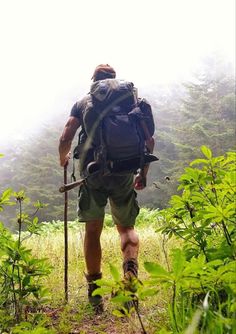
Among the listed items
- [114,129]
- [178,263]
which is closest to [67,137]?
[114,129]

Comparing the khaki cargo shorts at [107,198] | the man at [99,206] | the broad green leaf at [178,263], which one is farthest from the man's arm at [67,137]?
the broad green leaf at [178,263]

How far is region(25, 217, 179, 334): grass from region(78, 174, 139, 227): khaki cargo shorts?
0.81 ft

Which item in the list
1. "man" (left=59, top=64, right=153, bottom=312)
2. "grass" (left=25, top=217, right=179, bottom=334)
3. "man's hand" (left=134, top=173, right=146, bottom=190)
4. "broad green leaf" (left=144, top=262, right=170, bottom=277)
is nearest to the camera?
"broad green leaf" (left=144, top=262, right=170, bottom=277)

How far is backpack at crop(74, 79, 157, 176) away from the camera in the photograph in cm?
303

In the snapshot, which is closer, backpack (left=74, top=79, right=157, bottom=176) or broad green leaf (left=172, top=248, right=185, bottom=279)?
broad green leaf (left=172, top=248, right=185, bottom=279)

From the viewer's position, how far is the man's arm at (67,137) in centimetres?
341

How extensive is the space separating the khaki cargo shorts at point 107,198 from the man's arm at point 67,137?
Answer: 35cm

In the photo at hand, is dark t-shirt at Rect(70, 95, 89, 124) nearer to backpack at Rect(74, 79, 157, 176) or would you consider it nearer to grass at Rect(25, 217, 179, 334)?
backpack at Rect(74, 79, 157, 176)

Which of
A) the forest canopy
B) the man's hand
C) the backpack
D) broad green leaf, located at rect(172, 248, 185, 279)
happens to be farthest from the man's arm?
the forest canopy

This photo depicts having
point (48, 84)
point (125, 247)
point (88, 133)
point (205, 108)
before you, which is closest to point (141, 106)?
point (88, 133)

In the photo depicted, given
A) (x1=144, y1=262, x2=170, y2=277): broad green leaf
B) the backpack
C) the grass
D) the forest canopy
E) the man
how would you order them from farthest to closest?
1. the forest canopy
2. the man
3. the backpack
4. the grass
5. (x1=144, y1=262, x2=170, y2=277): broad green leaf

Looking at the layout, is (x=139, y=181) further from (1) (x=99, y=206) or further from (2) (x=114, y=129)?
(2) (x=114, y=129)

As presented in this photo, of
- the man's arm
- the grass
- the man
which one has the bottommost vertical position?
the grass

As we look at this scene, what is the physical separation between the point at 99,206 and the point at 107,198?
0.12 m
